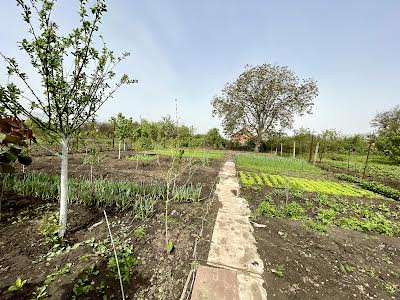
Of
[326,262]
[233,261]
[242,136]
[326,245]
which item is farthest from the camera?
[242,136]

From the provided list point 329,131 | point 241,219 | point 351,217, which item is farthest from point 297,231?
point 329,131

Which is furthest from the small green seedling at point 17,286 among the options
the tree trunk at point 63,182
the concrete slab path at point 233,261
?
the concrete slab path at point 233,261

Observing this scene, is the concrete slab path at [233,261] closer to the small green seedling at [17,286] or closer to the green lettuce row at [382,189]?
the small green seedling at [17,286]

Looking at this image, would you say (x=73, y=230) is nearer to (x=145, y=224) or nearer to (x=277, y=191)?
(x=145, y=224)

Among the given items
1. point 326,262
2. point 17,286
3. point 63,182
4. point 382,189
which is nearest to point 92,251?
point 17,286

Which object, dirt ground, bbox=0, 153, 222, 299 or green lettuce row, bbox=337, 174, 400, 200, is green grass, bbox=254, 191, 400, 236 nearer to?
green lettuce row, bbox=337, 174, 400, 200

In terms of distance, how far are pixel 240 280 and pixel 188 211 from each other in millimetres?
2211

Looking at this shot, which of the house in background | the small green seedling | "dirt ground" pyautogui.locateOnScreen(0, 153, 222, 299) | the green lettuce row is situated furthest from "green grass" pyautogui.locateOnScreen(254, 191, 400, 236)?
the house in background

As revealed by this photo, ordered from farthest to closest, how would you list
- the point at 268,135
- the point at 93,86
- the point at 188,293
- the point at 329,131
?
1. the point at 268,135
2. the point at 329,131
3. the point at 93,86
4. the point at 188,293

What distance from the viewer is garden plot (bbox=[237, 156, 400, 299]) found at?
Result: 2826 mm

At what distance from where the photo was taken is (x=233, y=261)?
3102mm

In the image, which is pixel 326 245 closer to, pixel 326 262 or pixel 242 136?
pixel 326 262

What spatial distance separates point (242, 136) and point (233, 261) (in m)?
32.4

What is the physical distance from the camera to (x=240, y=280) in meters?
2.70
